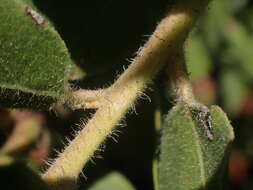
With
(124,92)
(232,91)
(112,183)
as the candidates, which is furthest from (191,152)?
(232,91)

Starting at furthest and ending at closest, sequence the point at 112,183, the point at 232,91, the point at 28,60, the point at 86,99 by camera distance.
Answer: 1. the point at 232,91
2. the point at 112,183
3. the point at 86,99
4. the point at 28,60

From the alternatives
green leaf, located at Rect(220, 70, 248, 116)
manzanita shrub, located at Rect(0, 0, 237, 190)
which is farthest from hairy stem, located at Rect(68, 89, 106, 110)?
green leaf, located at Rect(220, 70, 248, 116)

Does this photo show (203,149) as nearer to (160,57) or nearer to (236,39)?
(160,57)

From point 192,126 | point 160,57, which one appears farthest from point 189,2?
point 192,126

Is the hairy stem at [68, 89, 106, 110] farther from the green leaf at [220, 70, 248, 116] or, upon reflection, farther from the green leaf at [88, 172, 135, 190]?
the green leaf at [220, 70, 248, 116]

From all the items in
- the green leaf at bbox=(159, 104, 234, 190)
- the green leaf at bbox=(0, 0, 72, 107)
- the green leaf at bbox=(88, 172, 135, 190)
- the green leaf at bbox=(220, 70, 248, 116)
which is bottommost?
the green leaf at bbox=(220, 70, 248, 116)

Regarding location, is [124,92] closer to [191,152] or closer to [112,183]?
[191,152]

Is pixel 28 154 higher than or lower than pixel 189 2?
lower
